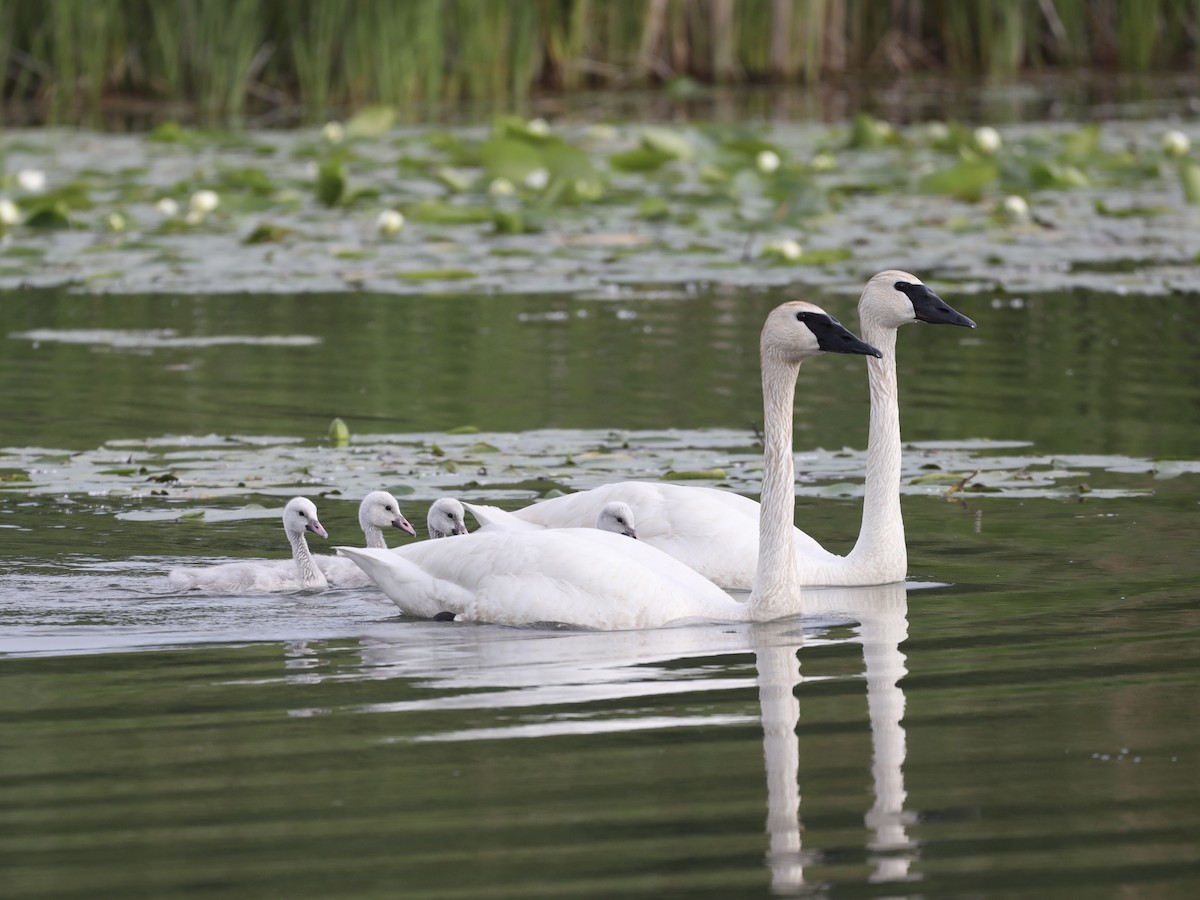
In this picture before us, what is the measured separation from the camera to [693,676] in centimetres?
586

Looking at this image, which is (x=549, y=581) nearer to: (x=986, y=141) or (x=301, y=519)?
(x=301, y=519)

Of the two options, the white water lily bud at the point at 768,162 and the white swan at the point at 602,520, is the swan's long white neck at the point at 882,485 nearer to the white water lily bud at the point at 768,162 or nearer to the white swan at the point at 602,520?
the white swan at the point at 602,520

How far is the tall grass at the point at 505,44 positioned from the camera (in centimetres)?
2270

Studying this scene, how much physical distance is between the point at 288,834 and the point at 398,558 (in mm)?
2769

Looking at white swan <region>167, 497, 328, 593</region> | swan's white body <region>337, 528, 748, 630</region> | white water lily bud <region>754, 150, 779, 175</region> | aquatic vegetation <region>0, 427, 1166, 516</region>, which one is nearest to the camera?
swan's white body <region>337, 528, 748, 630</region>

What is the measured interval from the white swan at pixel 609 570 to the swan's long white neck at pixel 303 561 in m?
0.42

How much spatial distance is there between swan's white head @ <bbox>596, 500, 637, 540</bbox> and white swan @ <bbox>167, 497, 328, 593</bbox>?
2.96ft

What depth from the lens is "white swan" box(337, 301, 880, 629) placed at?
667 centimetres

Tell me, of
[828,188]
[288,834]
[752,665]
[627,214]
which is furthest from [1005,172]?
[288,834]

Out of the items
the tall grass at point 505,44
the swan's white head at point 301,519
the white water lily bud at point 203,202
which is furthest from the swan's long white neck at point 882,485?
the tall grass at point 505,44

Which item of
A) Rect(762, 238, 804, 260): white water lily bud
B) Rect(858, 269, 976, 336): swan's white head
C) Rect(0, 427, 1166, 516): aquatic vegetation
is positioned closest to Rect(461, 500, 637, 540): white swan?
Rect(0, 427, 1166, 516): aquatic vegetation

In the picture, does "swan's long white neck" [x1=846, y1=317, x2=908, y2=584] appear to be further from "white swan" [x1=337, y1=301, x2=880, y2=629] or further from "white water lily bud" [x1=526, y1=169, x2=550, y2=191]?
"white water lily bud" [x1=526, y1=169, x2=550, y2=191]

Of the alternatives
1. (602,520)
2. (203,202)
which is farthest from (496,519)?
(203,202)

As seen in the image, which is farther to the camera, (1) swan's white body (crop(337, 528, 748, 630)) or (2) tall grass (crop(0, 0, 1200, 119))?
(2) tall grass (crop(0, 0, 1200, 119))
